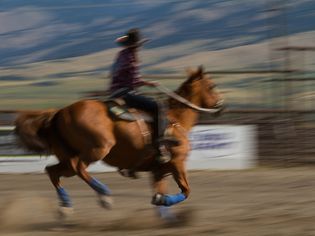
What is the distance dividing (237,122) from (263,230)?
921cm

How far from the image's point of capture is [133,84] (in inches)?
347

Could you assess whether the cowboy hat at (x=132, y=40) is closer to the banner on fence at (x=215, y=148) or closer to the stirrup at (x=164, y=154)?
the stirrup at (x=164, y=154)

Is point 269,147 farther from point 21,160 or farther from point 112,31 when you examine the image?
point 112,31

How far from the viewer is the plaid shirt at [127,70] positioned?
8.77 meters

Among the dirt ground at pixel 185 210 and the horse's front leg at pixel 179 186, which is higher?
the horse's front leg at pixel 179 186

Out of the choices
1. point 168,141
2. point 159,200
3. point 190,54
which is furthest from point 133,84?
point 190,54

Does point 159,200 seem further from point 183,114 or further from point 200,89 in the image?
point 200,89

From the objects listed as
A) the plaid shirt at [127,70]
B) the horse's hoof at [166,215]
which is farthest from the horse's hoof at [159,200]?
the plaid shirt at [127,70]

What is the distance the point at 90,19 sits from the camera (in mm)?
97000

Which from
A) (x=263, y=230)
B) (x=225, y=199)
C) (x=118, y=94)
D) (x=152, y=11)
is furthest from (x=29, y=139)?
(x=152, y=11)

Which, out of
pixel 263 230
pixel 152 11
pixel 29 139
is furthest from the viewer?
pixel 152 11

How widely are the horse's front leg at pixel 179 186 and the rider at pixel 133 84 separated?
12cm

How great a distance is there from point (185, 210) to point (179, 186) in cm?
29

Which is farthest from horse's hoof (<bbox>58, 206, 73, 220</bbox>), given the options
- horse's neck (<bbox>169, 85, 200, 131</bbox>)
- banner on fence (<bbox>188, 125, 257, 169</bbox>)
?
banner on fence (<bbox>188, 125, 257, 169</bbox>)
